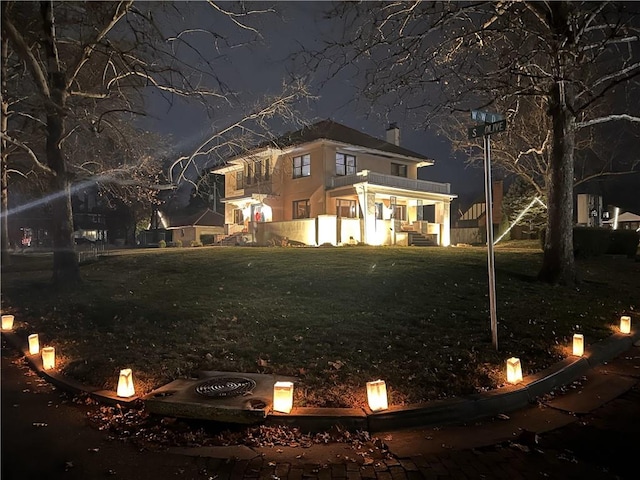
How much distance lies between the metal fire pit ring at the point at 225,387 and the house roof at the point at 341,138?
21.0 m

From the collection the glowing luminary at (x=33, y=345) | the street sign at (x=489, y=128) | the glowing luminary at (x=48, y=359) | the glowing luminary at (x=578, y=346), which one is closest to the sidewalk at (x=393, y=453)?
the glowing luminary at (x=578, y=346)

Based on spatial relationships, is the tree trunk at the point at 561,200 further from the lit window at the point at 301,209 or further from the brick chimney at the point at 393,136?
the brick chimney at the point at 393,136

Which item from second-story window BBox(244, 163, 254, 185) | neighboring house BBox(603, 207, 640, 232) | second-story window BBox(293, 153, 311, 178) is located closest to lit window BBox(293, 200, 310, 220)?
second-story window BBox(293, 153, 311, 178)

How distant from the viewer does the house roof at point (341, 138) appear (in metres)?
27.2

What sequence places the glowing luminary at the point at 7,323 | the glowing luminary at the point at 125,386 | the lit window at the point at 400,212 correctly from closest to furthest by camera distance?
the glowing luminary at the point at 125,386, the glowing luminary at the point at 7,323, the lit window at the point at 400,212

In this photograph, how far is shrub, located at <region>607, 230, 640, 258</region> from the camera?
18484 mm

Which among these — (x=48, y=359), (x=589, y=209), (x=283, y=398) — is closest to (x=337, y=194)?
(x=48, y=359)

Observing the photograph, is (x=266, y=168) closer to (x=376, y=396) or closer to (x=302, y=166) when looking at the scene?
(x=302, y=166)

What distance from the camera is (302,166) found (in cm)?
2877

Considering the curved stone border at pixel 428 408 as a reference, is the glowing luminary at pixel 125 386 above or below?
above

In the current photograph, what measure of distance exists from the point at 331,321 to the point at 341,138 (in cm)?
2142

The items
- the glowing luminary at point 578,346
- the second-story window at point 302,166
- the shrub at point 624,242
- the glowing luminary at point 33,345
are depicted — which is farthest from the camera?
the second-story window at point 302,166

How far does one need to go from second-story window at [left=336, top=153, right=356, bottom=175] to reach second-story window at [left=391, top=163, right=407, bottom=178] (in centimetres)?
354

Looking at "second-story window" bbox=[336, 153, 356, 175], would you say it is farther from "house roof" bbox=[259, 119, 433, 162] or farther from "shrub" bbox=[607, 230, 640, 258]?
"shrub" bbox=[607, 230, 640, 258]
